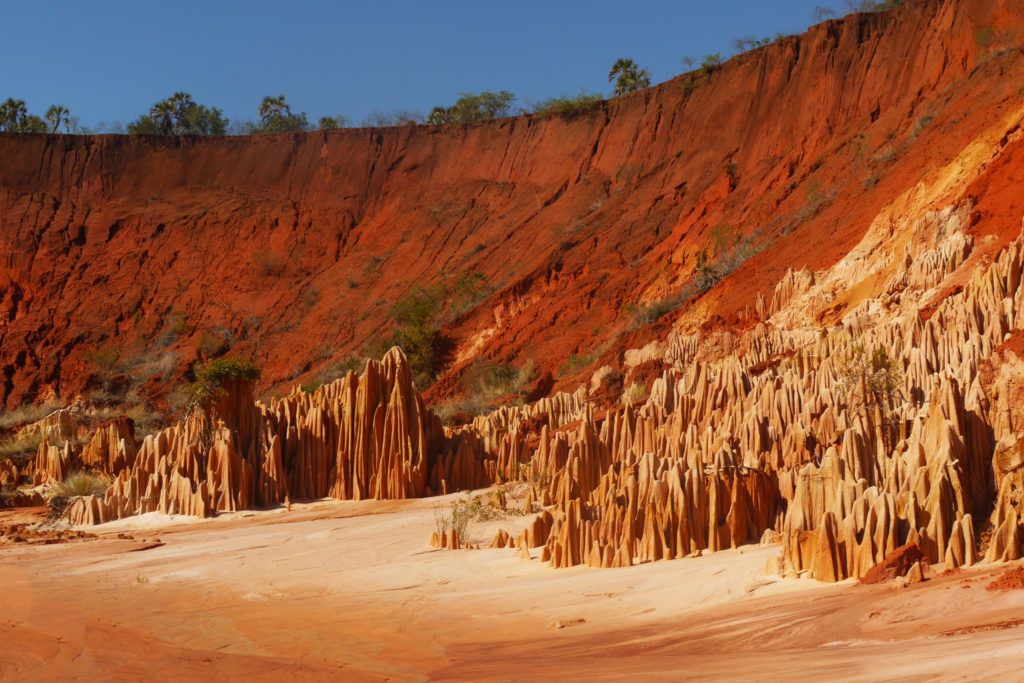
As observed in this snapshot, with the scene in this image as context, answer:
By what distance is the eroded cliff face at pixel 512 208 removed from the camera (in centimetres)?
2556

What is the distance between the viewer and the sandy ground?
235 inches

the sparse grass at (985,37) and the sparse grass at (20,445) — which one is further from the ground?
the sparse grass at (985,37)

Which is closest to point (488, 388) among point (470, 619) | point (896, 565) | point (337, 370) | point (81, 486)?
point (337, 370)

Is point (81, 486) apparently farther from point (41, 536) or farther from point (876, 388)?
point (876, 388)

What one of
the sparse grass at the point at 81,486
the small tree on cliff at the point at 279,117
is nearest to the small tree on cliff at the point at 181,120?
the small tree on cliff at the point at 279,117

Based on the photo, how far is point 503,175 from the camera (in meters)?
45.3

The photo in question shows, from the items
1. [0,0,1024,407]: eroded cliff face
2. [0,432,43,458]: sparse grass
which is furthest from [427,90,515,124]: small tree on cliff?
[0,432,43,458]: sparse grass

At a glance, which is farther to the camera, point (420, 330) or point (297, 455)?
point (420, 330)

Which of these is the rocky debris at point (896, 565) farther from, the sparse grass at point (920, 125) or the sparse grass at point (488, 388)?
the sparse grass at point (920, 125)

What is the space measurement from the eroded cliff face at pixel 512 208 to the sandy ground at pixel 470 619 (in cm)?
1224

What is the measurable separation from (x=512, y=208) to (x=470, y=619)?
35.3 metres

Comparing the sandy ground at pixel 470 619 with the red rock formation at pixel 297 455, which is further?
the red rock formation at pixel 297 455

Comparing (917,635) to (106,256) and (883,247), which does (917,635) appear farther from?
(106,256)

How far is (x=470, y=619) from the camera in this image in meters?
8.33
